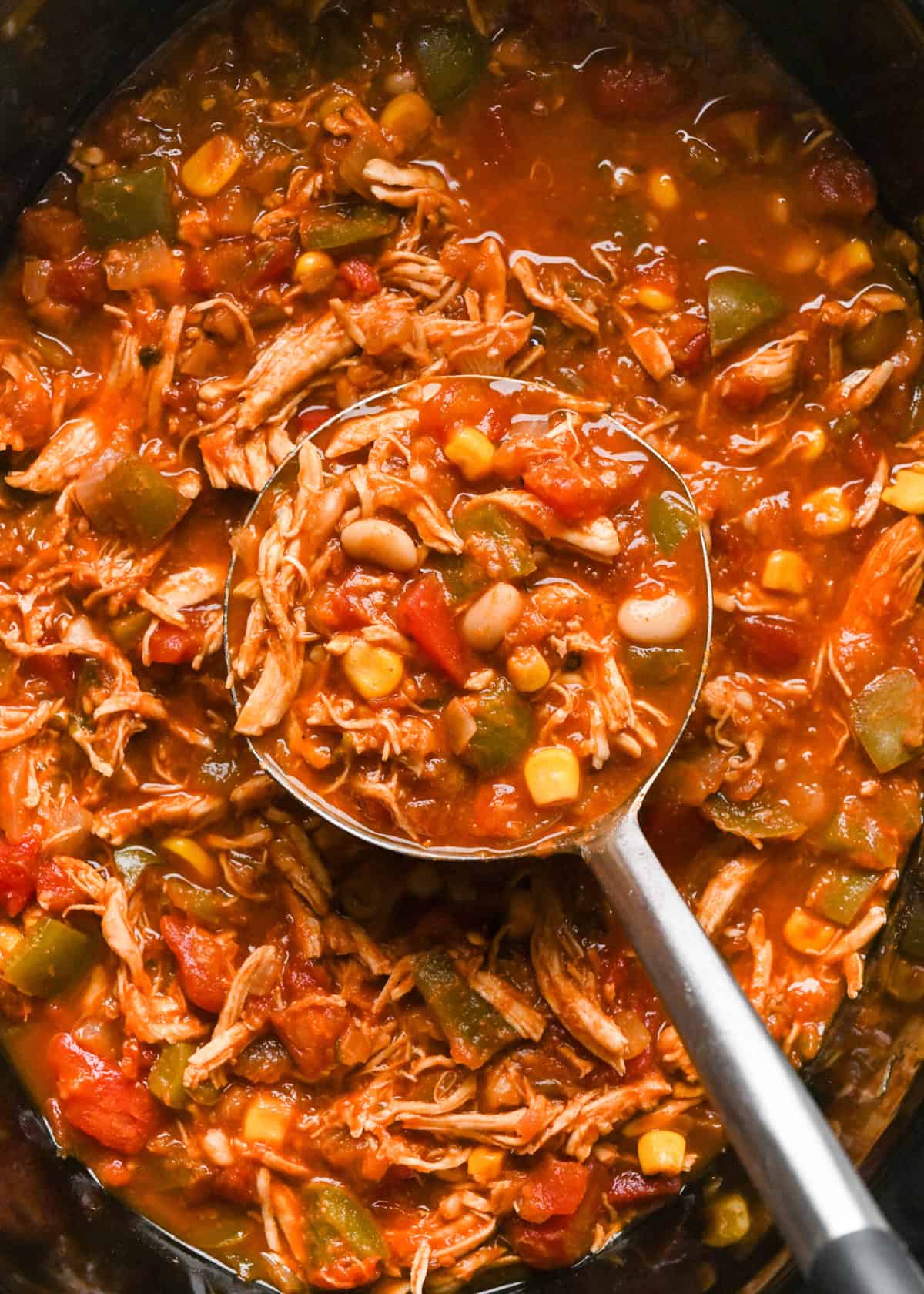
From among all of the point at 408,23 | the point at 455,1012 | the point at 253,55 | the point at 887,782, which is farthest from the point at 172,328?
the point at 887,782

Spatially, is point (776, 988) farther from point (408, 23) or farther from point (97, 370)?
point (408, 23)

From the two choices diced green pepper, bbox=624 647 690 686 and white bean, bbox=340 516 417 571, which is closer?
white bean, bbox=340 516 417 571

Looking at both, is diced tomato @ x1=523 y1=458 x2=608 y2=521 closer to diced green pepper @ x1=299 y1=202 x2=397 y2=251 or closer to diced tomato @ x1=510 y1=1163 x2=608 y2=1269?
diced green pepper @ x1=299 y1=202 x2=397 y2=251

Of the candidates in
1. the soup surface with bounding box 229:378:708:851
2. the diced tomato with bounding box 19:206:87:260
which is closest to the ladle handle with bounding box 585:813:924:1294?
the soup surface with bounding box 229:378:708:851

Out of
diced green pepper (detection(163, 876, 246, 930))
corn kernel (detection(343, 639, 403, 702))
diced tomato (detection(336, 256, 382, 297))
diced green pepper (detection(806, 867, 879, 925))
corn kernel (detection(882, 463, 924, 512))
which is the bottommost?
diced green pepper (detection(806, 867, 879, 925))

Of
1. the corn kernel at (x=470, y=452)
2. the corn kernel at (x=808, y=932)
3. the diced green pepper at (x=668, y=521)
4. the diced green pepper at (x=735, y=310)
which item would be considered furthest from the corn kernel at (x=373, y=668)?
the corn kernel at (x=808, y=932)

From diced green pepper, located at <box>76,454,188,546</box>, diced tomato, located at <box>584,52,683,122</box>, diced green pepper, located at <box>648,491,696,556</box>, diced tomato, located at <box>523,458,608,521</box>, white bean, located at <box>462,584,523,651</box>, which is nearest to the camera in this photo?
white bean, located at <box>462,584,523,651</box>

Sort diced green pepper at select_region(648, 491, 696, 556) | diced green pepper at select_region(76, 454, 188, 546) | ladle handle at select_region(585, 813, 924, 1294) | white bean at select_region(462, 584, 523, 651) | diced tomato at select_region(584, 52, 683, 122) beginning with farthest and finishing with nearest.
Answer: diced tomato at select_region(584, 52, 683, 122)
diced green pepper at select_region(76, 454, 188, 546)
diced green pepper at select_region(648, 491, 696, 556)
white bean at select_region(462, 584, 523, 651)
ladle handle at select_region(585, 813, 924, 1294)
